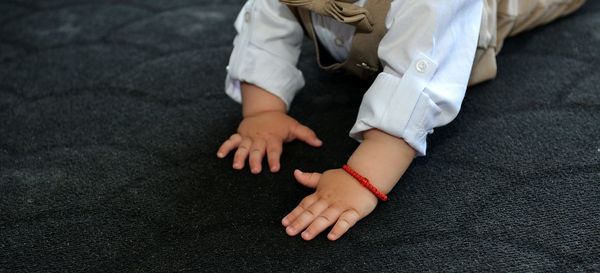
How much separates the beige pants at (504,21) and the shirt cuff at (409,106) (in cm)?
18

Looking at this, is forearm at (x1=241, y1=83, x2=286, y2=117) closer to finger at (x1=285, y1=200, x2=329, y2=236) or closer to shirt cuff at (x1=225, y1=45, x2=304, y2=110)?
shirt cuff at (x1=225, y1=45, x2=304, y2=110)

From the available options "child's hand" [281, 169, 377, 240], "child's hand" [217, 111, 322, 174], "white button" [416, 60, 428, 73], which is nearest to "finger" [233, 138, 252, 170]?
"child's hand" [217, 111, 322, 174]

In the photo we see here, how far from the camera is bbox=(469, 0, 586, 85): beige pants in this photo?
843mm

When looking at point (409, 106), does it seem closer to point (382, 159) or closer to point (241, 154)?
point (382, 159)

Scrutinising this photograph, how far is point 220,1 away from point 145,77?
309 mm

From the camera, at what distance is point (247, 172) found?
0.75 metres

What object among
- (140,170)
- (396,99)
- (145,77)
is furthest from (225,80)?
(396,99)

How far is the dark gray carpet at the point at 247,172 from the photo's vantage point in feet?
2.04

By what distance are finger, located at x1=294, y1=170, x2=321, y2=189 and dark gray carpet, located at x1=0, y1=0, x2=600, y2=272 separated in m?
0.02

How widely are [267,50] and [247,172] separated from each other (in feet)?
0.60

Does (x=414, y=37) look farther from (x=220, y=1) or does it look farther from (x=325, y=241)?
(x=220, y=1)

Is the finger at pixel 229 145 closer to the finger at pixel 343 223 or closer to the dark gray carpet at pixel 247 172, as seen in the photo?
the dark gray carpet at pixel 247 172

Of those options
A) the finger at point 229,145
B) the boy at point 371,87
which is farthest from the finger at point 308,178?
the finger at point 229,145

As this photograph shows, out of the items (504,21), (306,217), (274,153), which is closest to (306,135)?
(274,153)
